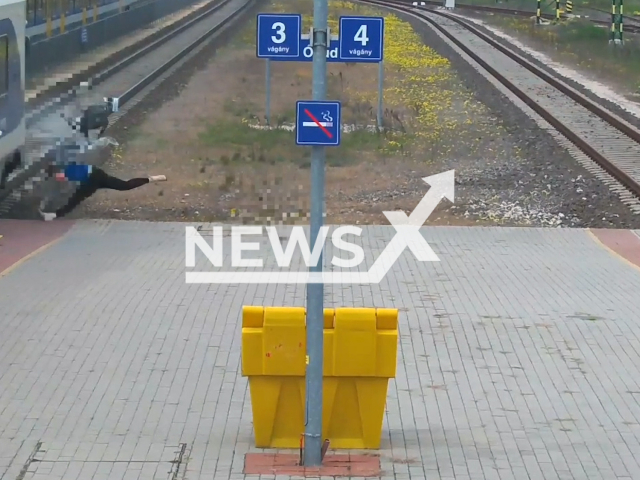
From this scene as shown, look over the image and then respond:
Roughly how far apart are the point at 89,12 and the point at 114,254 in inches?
862

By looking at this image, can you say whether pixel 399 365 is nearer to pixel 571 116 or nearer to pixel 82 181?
pixel 82 181

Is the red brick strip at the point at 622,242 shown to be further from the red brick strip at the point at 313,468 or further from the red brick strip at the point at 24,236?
the red brick strip at the point at 313,468

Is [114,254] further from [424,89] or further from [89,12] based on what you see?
[89,12]

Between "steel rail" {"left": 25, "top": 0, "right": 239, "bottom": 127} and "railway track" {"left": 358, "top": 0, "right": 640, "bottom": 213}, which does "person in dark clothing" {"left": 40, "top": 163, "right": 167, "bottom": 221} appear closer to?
"steel rail" {"left": 25, "top": 0, "right": 239, "bottom": 127}

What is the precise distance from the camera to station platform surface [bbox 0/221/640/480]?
21.3 feet

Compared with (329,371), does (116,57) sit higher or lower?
lower


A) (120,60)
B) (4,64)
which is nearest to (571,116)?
(4,64)

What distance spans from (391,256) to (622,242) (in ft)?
9.44

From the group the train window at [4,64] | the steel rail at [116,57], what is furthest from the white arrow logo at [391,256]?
the steel rail at [116,57]

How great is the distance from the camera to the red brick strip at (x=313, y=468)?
20.4 ft

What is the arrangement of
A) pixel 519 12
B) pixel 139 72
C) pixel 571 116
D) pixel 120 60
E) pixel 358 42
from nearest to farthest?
pixel 358 42, pixel 571 116, pixel 139 72, pixel 120 60, pixel 519 12

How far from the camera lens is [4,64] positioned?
15.5 metres

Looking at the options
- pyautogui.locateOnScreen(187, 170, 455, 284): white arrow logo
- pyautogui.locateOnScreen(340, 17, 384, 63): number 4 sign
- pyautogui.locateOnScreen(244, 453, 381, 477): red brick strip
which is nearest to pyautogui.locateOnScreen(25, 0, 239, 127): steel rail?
pyautogui.locateOnScreen(187, 170, 455, 284): white arrow logo

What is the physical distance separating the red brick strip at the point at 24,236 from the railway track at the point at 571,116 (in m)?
7.30
